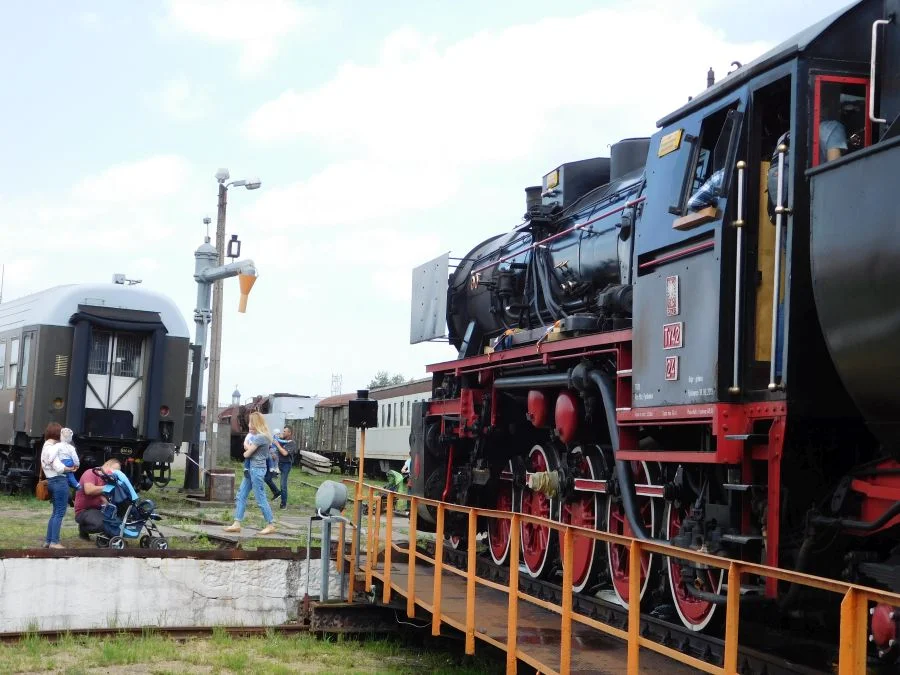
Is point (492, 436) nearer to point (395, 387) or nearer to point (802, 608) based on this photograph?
point (802, 608)

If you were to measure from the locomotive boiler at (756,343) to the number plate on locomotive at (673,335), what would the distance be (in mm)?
18

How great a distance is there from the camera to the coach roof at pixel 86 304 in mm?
18125

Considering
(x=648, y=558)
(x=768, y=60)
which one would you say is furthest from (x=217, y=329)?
(x=768, y=60)

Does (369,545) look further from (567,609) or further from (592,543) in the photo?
(567,609)

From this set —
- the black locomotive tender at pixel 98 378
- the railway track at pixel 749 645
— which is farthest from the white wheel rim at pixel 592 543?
the black locomotive tender at pixel 98 378

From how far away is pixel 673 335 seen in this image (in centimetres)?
708

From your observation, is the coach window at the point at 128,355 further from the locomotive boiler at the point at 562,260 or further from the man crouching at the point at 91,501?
the locomotive boiler at the point at 562,260

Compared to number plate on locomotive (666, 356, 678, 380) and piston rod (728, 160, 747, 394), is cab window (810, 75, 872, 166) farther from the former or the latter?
number plate on locomotive (666, 356, 678, 380)

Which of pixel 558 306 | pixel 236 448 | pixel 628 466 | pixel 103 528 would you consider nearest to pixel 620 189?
pixel 558 306

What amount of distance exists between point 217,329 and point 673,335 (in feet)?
57.8

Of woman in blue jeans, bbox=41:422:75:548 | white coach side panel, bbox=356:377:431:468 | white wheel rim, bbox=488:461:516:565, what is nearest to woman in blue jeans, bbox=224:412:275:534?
woman in blue jeans, bbox=41:422:75:548

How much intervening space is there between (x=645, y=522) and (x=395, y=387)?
25.0 m

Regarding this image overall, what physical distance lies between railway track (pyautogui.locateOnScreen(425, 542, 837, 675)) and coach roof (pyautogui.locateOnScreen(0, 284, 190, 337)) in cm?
1171

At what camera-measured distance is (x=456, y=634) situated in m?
9.15
